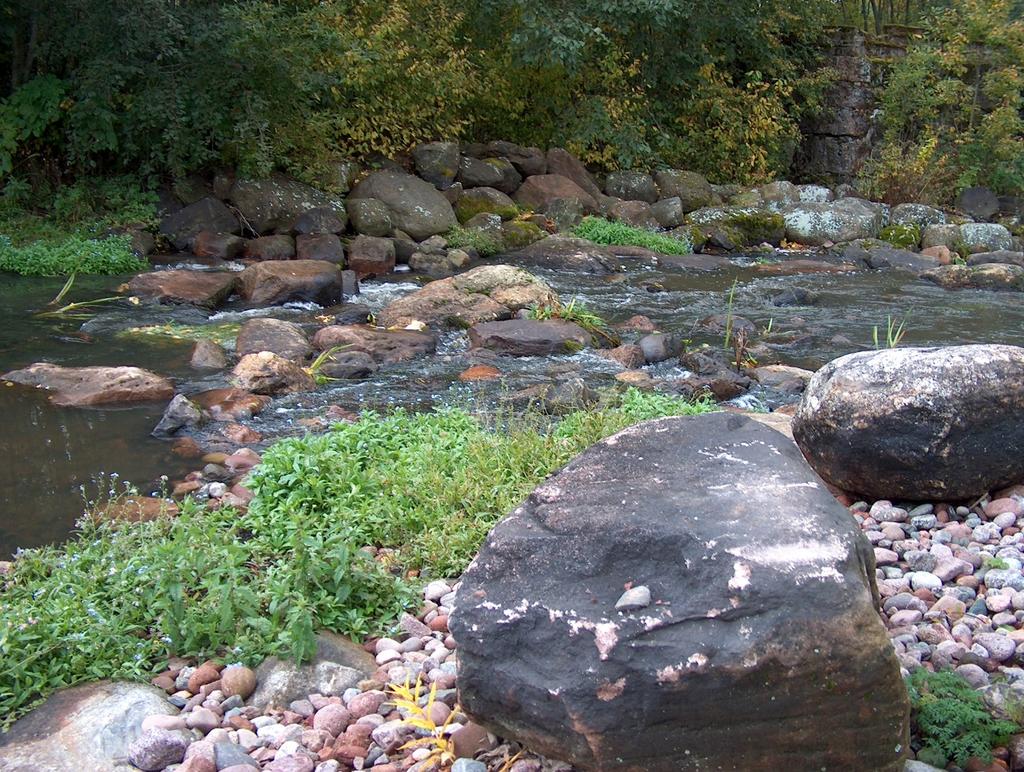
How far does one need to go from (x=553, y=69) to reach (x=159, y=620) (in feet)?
52.9

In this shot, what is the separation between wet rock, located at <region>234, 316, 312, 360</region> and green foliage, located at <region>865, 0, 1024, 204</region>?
13.8 metres

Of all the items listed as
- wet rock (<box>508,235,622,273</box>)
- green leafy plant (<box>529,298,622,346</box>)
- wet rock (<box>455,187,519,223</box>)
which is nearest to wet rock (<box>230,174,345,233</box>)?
wet rock (<box>455,187,519,223</box>)

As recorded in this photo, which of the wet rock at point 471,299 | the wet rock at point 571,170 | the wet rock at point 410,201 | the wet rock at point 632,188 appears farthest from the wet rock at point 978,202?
the wet rock at point 471,299

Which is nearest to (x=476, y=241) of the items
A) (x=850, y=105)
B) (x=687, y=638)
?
(x=850, y=105)

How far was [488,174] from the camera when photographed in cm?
1639

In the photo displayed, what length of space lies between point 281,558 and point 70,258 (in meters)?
9.20

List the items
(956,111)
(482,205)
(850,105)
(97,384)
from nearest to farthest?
(97,384) → (482,205) → (956,111) → (850,105)

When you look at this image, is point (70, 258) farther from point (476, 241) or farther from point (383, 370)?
point (383, 370)

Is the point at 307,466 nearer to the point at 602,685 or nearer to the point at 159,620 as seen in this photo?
the point at 159,620

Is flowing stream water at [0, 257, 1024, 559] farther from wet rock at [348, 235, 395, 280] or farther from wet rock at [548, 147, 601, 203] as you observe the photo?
wet rock at [548, 147, 601, 203]

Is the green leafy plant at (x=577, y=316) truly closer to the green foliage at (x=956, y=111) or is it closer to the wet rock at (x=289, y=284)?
the wet rock at (x=289, y=284)

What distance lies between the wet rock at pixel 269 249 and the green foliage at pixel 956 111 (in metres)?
11.5

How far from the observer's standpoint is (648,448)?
11.5 feet

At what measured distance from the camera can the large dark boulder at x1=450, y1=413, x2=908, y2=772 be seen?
8.29 feet
